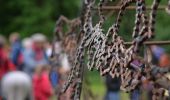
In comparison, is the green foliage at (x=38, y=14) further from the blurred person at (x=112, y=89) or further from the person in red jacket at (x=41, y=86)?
the person in red jacket at (x=41, y=86)

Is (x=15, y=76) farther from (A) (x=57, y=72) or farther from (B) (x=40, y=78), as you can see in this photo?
(B) (x=40, y=78)

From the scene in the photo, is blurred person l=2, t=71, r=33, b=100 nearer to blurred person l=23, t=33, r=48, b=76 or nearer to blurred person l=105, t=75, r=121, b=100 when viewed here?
blurred person l=105, t=75, r=121, b=100

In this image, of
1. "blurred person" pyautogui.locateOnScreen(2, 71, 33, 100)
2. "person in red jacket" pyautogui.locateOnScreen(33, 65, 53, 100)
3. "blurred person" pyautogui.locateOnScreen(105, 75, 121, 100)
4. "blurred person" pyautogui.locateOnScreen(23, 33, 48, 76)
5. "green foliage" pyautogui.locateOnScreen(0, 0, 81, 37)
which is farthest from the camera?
"green foliage" pyautogui.locateOnScreen(0, 0, 81, 37)

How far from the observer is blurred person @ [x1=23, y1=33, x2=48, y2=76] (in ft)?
38.9

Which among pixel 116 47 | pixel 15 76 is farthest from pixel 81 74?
pixel 15 76

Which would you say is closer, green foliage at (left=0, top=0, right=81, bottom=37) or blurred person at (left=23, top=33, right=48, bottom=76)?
blurred person at (left=23, top=33, right=48, bottom=76)

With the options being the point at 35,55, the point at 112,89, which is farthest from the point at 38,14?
the point at 112,89

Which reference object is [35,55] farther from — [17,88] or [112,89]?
[17,88]

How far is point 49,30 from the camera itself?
90.5 feet

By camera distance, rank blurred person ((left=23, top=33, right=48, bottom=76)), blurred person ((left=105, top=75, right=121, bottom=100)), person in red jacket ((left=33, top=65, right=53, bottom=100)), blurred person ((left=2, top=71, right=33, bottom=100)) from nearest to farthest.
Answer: blurred person ((left=2, top=71, right=33, bottom=100)) → person in red jacket ((left=33, top=65, right=53, bottom=100)) → blurred person ((left=105, top=75, right=121, bottom=100)) → blurred person ((left=23, top=33, right=48, bottom=76))

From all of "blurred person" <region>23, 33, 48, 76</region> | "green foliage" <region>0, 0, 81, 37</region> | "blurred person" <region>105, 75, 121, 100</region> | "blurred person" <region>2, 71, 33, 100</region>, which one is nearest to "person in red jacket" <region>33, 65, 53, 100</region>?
"blurred person" <region>105, 75, 121, 100</region>

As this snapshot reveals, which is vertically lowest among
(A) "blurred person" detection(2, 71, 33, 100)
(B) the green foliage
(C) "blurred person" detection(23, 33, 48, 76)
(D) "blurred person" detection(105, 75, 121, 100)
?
(A) "blurred person" detection(2, 71, 33, 100)

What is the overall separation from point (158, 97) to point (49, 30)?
2522cm

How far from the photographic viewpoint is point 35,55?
12.4 m
